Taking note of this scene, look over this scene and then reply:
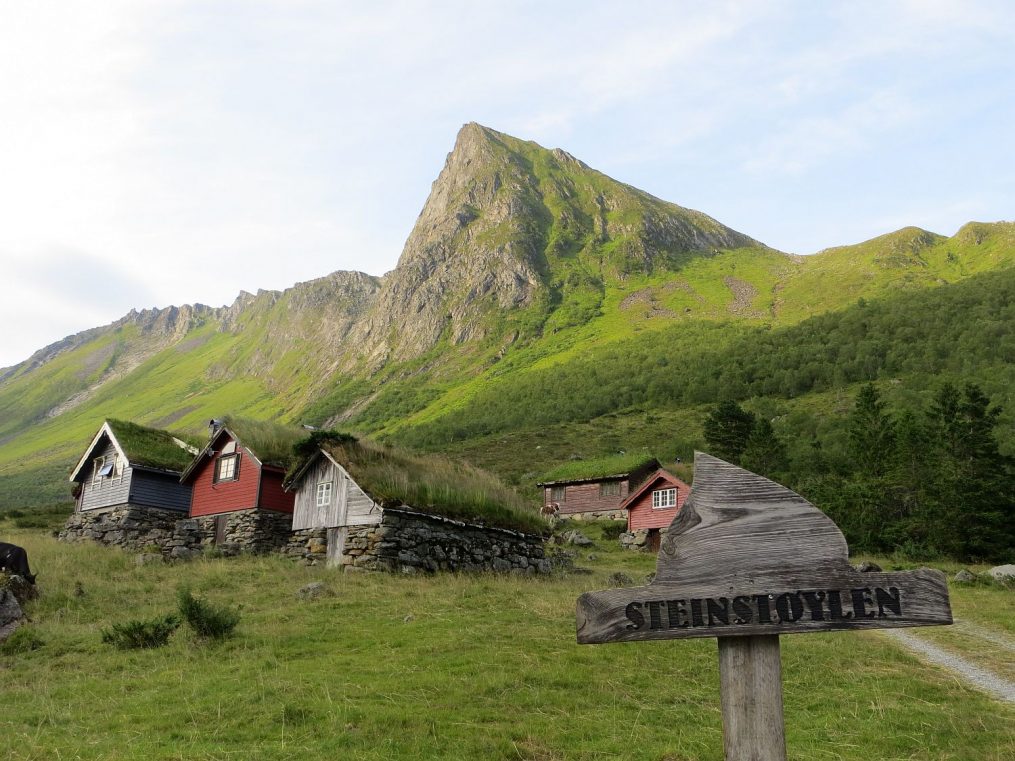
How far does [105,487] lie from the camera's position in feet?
132

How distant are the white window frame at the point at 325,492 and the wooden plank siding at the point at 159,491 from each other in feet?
52.1

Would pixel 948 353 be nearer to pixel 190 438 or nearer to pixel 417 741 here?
pixel 190 438

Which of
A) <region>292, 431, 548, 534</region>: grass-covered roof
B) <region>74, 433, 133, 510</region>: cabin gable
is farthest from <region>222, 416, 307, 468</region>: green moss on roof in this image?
<region>74, 433, 133, 510</region>: cabin gable

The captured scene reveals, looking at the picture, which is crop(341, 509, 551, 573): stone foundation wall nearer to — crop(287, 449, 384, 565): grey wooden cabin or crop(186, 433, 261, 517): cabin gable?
crop(287, 449, 384, 565): grey wooden cabin

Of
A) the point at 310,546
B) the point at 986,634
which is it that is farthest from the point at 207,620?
the point at 986,634

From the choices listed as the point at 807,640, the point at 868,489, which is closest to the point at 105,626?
the point at 807,640

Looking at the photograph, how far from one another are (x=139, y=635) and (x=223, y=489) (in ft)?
74.1

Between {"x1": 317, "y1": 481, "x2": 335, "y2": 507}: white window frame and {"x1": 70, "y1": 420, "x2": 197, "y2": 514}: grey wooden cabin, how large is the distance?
1588 cm

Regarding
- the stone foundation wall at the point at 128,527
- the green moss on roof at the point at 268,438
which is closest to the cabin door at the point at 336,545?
the green moss on roof at the point at 268,438

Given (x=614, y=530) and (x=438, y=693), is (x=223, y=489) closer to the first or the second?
(x=614, y=530)

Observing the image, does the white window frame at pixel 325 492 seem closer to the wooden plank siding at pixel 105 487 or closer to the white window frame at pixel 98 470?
the wooden plank siding at pixel 105 487

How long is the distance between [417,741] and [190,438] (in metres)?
40.5

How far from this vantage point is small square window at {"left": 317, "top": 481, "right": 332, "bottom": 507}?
2761 centimetres

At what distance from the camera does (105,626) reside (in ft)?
50.3
